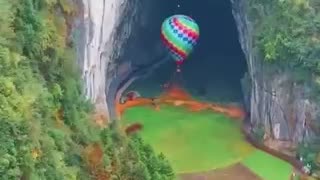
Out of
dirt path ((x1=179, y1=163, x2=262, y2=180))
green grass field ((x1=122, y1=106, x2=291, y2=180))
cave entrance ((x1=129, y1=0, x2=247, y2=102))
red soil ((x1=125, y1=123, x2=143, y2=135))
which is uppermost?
cave entrance ((x1=129, y1=0, x2=247, y2=102))

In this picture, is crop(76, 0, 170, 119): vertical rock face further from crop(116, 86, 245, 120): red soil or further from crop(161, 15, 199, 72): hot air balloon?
crop(161, 15, 199, 72): hot air balloon

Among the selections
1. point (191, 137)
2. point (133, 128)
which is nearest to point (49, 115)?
point (133, 128)

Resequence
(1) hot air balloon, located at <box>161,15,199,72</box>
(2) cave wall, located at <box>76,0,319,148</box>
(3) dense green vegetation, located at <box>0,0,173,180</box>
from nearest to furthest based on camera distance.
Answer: (3) dense green vegetation, located at <box>0,0,173,180</box>
(2) cave wall, located at <box>76,0,319,148</box>
(1) hot air balloon, located at <box>161,15,199,72</box>

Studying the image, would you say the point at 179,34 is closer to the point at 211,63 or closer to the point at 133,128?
the point at 133,128

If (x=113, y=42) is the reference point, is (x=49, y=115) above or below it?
below

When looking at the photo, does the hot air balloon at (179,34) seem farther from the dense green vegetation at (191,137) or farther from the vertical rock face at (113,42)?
the dense green vegetation at (191,137)

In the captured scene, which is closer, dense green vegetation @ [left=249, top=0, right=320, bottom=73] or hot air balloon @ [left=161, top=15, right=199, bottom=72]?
dense green vegetation @ [left=249, top=0, right=320, bottom=73]

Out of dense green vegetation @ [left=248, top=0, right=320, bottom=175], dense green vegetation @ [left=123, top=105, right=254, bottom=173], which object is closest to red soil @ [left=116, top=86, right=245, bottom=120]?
dense green vegetation @ [left=123, top=105, right=254, bottom=173]
